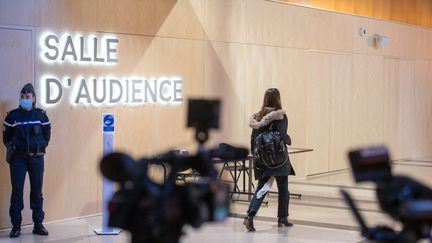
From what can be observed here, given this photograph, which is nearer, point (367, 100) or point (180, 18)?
point (180, 18)

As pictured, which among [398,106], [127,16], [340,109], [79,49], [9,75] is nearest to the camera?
[9,75]

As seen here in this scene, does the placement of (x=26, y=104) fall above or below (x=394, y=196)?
above

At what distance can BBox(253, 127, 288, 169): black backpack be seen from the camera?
25.1ft

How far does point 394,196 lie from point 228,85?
855 cm

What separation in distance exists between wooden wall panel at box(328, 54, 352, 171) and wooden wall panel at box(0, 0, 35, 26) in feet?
22.0

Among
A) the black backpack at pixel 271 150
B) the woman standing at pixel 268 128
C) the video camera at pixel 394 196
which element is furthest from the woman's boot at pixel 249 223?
the video camera at pixel 394 196

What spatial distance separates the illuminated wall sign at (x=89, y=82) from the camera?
326 inches

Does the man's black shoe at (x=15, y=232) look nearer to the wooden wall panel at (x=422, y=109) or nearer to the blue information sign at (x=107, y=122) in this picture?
the blue information sign at (x=107, y=122)

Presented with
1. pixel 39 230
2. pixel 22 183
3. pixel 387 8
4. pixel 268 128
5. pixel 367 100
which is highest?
pixel 387 8

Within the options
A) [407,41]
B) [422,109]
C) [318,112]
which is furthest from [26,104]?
[422,109]

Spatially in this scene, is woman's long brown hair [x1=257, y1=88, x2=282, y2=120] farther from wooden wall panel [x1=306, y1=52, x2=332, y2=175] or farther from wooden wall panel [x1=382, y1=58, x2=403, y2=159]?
wooden wall panel [x1=382, y1=58, x2=403, y2=159]

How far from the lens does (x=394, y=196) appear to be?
100 inches

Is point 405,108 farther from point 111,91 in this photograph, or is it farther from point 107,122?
point 107,122

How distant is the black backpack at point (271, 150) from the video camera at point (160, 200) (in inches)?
195
